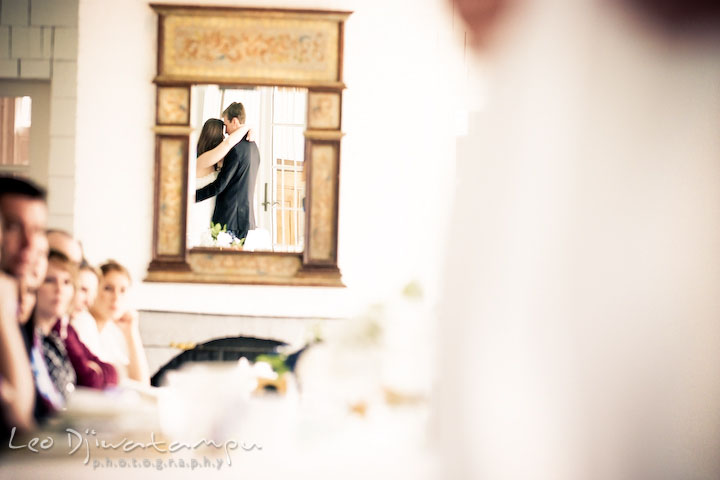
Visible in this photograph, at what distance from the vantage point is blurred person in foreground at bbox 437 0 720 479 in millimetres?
1400

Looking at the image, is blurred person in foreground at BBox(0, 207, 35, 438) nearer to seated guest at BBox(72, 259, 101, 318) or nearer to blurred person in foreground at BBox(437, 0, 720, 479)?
seated guest at BBox(72, 259, 101, 318)

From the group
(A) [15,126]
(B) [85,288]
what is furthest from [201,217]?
(A) [15,126]

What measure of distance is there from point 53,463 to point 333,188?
806mm

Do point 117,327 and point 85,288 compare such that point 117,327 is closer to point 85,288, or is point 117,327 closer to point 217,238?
point 85,288

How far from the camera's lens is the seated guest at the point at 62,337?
1401 mm

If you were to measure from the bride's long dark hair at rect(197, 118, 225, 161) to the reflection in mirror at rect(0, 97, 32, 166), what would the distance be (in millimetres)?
362

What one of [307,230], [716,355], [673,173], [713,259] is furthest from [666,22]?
[307,230]

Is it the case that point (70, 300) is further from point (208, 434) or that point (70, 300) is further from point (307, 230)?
point (307, 230)

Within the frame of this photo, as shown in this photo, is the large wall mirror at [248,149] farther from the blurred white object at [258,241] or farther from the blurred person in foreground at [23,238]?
the blurred person in foreground at [23,238]

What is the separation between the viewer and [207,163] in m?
1.50

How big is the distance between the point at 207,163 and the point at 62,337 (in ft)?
1.50

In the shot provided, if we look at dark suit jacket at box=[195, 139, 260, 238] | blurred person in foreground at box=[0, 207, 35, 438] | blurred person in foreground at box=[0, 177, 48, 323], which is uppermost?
dark suit jacket at box=[195, 139, 260, 238]

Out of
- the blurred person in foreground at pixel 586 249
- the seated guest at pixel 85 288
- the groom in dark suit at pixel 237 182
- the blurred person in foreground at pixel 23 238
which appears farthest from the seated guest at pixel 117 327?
the blurred person in foreground at pixel 586 249

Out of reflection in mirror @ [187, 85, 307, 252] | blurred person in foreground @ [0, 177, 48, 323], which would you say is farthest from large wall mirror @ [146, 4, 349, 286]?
blurred person in foreground @ [0, 177, 48, 323]
